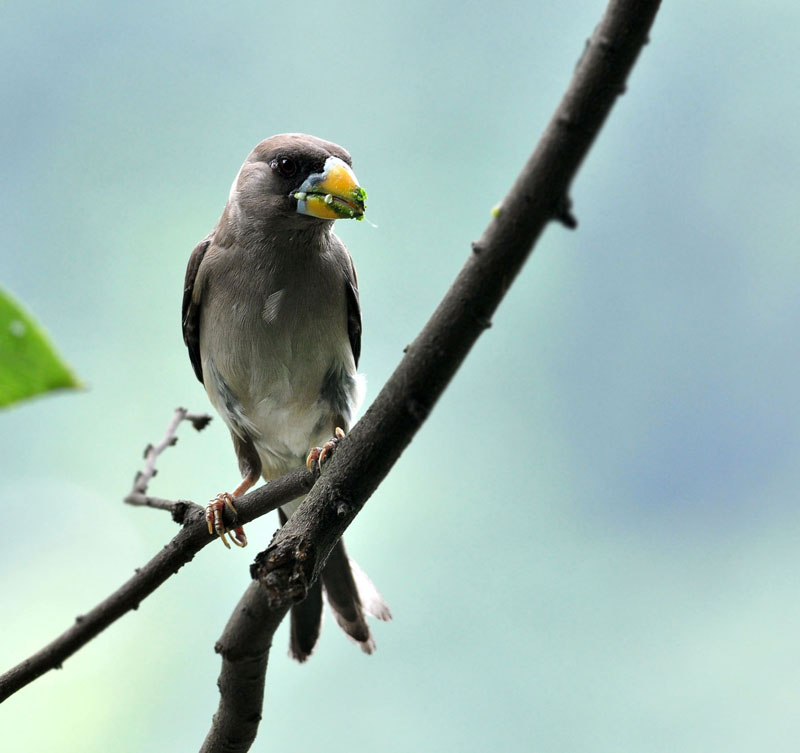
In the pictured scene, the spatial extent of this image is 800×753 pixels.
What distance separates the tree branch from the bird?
768 millimetres

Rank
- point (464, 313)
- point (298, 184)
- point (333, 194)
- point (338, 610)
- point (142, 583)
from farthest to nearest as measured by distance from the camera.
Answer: point (338, 610), point (298, 184), point (333, 194), point (142, 583), point (464, 313)

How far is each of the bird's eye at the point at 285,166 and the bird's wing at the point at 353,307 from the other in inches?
13.1

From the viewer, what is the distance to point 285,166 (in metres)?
2.31

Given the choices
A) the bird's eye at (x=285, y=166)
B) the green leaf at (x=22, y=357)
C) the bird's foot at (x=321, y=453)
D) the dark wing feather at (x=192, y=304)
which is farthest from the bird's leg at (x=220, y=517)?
the green leaf at (x=22, y=357)

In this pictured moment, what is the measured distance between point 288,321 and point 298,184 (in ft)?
1.21

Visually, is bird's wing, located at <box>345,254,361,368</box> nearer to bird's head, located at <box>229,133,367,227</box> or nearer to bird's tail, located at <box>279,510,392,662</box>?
bird's head, located at <box>229,133,367,227</box>

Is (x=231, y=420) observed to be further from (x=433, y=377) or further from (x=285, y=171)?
(x=433, y=377)

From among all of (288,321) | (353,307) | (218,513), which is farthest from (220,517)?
(353,307)

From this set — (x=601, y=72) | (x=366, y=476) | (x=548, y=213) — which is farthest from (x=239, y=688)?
(x=601, y=72)

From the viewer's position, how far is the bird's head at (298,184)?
84.0 inches

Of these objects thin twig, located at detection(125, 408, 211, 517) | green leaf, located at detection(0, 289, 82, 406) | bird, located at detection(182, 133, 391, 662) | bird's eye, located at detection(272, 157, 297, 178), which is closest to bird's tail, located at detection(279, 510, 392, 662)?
bird, located at detection(182, 133, 391, 662)

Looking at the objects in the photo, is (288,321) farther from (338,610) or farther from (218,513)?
(338,610)

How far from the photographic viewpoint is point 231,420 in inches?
102

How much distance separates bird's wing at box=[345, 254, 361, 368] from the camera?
2.51m
